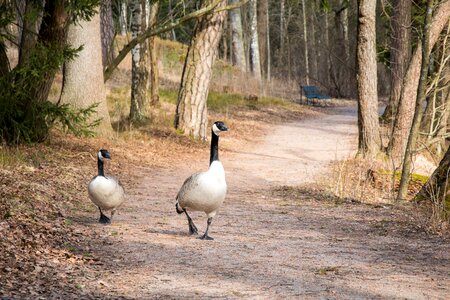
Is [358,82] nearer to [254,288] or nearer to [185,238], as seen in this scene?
[185,238]

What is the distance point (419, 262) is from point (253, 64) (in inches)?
1397

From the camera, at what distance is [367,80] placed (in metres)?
18.5

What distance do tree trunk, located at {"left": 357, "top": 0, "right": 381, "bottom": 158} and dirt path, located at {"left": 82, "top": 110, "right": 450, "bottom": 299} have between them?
5.06 m

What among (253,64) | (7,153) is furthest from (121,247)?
(253,64)

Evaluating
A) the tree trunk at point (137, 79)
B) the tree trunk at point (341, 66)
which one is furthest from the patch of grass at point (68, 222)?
the tree trunk at point (341, 66)

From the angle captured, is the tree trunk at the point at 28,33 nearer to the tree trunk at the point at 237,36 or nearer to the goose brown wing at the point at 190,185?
the goose brown wing at the point at 190,185

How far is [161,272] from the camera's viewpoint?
7.29 metres

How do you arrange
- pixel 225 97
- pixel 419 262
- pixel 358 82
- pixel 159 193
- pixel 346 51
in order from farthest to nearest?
pixel 346 51 < pixel 225 97 < pixel 358 82 < pixel 159 193 < pixel 419 262

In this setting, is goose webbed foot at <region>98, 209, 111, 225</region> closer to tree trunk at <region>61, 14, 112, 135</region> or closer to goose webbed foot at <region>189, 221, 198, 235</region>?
goose webbed foot at <region>189, 221, 198, 235</region>

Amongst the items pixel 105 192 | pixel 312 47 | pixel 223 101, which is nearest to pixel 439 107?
pixel 105 192

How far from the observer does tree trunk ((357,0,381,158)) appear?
59.8ft

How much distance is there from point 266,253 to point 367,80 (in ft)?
36.1

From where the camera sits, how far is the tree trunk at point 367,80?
18.2 meters

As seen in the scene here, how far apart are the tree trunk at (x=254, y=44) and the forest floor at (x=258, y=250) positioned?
27663 mm
